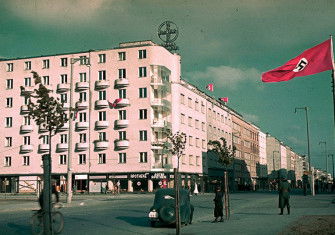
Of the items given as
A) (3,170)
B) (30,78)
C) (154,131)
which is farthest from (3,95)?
(154,131)

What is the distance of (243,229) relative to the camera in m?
16.1

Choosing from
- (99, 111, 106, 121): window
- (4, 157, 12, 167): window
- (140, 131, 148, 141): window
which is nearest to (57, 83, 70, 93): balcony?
(99, 111, 106, 121): window

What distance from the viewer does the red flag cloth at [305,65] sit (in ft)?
56.0

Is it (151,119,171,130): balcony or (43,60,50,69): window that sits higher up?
(43,60,50,69): window

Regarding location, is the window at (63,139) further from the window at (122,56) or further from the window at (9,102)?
the window at (122,56)

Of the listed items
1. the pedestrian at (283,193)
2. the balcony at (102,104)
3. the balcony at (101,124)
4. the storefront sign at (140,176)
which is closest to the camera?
the pedestrian at (283,193)

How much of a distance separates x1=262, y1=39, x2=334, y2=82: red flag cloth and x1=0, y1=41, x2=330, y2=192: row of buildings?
164 feet

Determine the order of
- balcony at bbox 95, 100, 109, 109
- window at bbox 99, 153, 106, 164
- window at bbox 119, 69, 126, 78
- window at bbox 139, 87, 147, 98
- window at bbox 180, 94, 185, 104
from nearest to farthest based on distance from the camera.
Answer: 1. window at bbox 139, 87, 147, 98
2. window at bbox 99, 153, 106, 164
3. balcony at bbox 95, 100, 109, 109
4. window at bbox 119, 69, 126, 78
5. window at bbox 180, 94, 185, 104

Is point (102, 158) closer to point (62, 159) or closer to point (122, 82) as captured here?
point (62, 159)

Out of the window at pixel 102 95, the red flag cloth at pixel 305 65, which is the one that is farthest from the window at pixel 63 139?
the red flag cloth at pixel 305 65

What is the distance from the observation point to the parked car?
1756cm

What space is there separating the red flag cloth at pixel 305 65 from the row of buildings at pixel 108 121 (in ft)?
164

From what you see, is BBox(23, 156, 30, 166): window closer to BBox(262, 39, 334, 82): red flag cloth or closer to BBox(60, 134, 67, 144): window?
BBox(60, 134, 67, 144): window

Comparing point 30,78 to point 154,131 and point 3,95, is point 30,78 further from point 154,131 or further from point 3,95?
point 154,131
